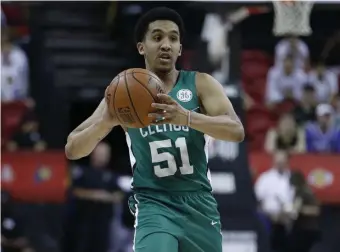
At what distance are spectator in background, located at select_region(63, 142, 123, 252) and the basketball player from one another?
5648 mm

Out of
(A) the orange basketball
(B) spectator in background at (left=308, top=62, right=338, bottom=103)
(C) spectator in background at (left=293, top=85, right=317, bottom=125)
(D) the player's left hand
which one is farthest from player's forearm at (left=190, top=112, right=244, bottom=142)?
(B) spectator in background at (left=308, top=62, right=338, bottom=103)

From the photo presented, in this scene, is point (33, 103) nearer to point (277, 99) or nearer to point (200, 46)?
point (200, 46)

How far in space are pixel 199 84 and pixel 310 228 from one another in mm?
6177

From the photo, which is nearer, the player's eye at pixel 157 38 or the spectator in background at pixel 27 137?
the player's eye at pixel 157 38

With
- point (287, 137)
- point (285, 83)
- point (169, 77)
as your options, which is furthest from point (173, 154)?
point (285, 83)

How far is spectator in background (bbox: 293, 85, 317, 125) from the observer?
40.1 ft

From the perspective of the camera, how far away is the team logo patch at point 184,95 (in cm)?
502

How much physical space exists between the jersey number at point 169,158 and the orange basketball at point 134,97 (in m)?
0.39

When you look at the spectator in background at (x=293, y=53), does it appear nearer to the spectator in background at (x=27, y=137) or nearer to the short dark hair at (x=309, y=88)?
the short dark hair at (x=309, y=88)

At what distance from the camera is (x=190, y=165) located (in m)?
5.00

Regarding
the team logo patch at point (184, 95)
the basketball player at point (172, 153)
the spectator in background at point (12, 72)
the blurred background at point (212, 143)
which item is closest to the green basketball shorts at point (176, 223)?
the basketball player at point (172, 153)

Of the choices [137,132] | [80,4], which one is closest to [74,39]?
[80,4]

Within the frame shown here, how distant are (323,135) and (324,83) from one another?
170 centimetres

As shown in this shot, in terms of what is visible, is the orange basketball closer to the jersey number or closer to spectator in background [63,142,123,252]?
the jersey number
